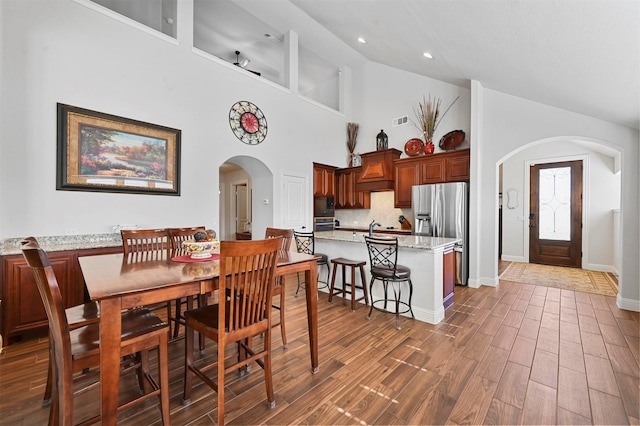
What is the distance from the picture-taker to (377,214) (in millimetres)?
6371

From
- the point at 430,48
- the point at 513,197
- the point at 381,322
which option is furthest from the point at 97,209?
the point at 513,197

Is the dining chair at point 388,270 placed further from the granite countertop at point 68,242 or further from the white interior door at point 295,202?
the granite countertop at point 68,242

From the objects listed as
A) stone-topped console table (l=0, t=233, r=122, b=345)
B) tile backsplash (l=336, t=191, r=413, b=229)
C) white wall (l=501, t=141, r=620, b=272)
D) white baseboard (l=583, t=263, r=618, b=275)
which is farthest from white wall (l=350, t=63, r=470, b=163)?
stone-topped console table (l=0, t=233, r=122, b=345)

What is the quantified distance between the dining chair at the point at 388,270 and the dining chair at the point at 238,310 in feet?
5.11

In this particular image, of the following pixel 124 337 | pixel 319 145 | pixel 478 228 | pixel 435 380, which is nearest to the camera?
pixel 124 337

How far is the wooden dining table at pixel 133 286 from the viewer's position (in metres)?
1.29

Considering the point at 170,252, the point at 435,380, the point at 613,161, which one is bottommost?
the point at 435,380

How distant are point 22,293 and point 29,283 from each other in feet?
0.32

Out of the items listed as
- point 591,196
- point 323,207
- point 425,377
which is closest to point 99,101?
point 323,207

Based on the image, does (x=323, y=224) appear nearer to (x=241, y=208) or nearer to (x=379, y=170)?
(x=379, y=170)

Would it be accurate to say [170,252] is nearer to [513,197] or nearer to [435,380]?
[435,380]

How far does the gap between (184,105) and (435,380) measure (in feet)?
14.7

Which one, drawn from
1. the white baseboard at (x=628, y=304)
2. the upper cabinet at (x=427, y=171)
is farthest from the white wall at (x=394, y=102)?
the white baseboard at (x=628, y=304)

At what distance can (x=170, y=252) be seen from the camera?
2533 millimetres
